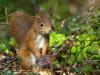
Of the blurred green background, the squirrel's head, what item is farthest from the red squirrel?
the blurred green background

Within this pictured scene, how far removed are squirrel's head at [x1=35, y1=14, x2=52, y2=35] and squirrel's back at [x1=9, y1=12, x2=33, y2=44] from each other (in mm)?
321

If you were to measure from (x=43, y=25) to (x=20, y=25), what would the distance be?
645 millimetres

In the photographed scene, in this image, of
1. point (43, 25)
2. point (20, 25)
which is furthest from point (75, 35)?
point (20, 25)

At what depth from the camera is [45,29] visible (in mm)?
8172

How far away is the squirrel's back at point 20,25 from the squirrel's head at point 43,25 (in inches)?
12.7

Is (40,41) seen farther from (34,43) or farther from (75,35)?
(75,35)

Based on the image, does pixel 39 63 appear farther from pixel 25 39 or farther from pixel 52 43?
pixel 52 43

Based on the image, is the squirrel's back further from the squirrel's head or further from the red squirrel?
the squirrel's head

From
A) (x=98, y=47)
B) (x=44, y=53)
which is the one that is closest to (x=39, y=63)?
(x=44, y=53)

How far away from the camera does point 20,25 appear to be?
28.7ft

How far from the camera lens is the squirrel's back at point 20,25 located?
8594mm

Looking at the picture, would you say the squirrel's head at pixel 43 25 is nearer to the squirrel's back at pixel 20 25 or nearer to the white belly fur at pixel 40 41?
the white belly fur at pixel 40 41

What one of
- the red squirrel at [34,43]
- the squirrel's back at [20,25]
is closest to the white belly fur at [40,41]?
the red squirrel at [34,43]

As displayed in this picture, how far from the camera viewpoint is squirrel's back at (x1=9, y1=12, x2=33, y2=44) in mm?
8594
